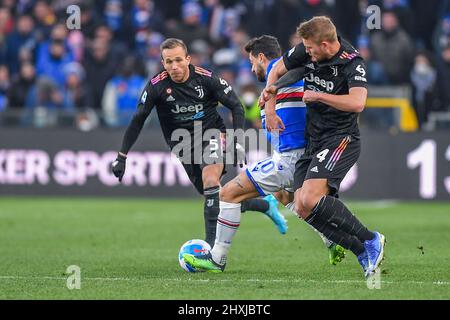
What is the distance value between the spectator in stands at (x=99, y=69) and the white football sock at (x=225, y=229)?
1161 centimetres

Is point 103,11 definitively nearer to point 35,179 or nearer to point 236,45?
point 236,45

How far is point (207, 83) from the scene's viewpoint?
10.6 meters

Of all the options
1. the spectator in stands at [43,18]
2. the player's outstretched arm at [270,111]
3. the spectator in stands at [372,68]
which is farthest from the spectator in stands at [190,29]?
the player's outstretched arm at [270,111]

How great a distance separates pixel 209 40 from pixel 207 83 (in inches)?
426

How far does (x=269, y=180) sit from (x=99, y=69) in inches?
473

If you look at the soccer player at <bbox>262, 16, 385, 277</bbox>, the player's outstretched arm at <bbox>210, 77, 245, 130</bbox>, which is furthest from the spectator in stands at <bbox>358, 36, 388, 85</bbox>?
the soccer player at <bbox>262, 16, 385, 277</bbox>

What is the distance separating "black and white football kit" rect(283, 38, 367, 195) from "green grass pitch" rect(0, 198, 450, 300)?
918 millimetres

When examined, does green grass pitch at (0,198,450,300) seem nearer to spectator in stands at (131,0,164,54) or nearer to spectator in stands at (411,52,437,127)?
spectator in stands at (411,52,437,127)

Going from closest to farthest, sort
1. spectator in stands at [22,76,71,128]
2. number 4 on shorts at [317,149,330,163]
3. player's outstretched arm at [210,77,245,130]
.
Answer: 1. number 4 on shorts at [317,149,330,163]
2. player's outstretched arm at [210,77,245,130]
3. spectator in stands at [22,76,71,128]

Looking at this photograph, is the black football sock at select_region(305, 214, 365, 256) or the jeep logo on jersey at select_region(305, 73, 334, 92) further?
the jeep logo on jersey at select_region(305, 73, 334, 92)

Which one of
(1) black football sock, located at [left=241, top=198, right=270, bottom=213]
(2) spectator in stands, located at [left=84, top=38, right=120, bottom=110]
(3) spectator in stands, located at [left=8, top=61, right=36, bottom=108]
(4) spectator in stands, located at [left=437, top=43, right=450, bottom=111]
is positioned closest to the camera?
(1) black football sock, located at [left=241, top=198, right=270, bottom=213]

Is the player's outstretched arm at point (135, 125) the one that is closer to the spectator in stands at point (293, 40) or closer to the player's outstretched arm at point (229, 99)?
the player's outstretched arm at point (229, 99)

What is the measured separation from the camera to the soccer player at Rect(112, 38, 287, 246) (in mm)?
10312
